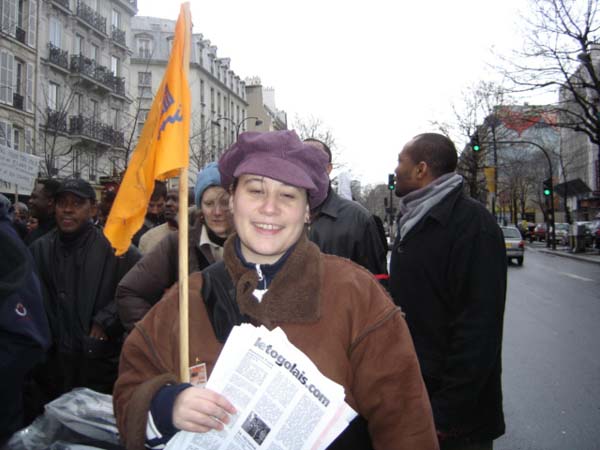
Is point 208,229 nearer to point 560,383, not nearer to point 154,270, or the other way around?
point 154,270

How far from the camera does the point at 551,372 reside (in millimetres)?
6391

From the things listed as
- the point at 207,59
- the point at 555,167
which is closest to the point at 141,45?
the point at 207,59

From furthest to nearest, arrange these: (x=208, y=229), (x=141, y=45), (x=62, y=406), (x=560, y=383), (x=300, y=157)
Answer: (x=141, y=45) < (x=560, y=383) < (x=208, y=229) < (x=62, y=406) < (x=300, y=157)

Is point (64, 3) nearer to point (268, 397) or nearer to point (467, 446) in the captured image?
point (467, 446)

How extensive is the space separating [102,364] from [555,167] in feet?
232

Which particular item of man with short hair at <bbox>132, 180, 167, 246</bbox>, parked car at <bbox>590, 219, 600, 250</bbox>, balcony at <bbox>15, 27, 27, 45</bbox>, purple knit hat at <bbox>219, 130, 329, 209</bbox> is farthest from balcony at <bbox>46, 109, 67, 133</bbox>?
parked car at <bbox>590, 219, 600, 250</bbox>

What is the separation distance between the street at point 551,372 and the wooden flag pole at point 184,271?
3.61m

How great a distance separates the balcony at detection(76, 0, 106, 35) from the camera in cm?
3059

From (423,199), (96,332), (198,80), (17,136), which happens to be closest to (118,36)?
(17,136)

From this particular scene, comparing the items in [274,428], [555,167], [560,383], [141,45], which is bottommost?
[560,383]

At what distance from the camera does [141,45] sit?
163 feet

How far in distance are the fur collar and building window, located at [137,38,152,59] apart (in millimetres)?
51865

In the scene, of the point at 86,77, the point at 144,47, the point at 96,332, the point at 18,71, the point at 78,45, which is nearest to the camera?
the point at 96,332

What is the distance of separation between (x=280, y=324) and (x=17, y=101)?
2731 centimetres
